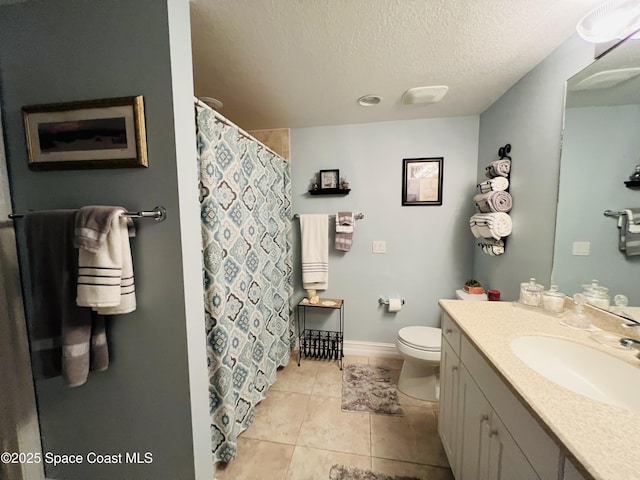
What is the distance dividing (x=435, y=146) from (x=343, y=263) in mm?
1355

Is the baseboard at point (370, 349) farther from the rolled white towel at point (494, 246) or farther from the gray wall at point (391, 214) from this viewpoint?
the rolled white towel at point (494, 246)

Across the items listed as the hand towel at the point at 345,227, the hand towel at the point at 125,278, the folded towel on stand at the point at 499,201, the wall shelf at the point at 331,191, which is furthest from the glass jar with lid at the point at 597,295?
the hand towel at the point at 125,278

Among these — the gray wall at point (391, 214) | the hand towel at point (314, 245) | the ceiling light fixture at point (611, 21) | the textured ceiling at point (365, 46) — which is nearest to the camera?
the ceiling light fixture at point (611, 21)

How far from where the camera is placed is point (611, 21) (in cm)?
91

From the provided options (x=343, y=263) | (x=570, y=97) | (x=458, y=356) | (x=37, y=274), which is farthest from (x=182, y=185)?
(x=570, y=97)

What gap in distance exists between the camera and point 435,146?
2.11m

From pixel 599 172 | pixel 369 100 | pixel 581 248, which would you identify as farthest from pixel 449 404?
pixel 369 100

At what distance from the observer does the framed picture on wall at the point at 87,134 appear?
916 mm

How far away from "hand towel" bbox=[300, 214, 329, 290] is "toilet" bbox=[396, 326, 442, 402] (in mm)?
902

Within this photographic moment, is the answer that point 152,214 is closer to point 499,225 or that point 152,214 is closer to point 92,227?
point 92,227

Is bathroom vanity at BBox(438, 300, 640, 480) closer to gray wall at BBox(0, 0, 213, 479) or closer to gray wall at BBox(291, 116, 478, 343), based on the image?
gray wall at BBox(291, 116, 478, 343)

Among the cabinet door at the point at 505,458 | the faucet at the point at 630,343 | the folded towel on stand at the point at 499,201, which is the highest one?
the folded towel on stand at the point at 499,201

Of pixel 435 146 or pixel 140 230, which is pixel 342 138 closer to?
pixel 435 146

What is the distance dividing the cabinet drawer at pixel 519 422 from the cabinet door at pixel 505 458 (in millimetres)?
22
